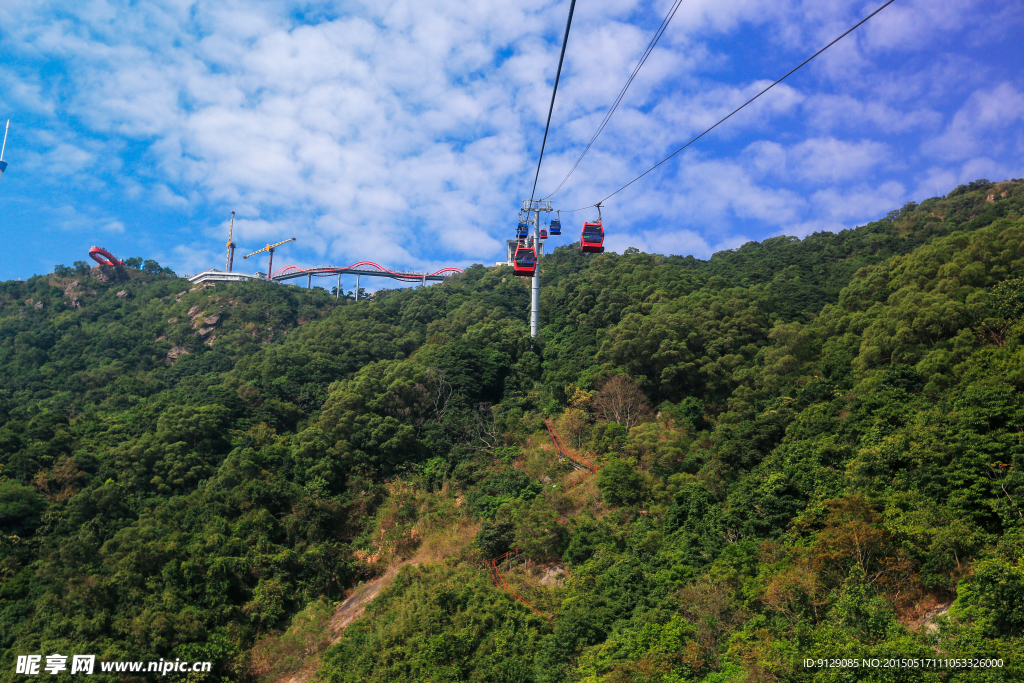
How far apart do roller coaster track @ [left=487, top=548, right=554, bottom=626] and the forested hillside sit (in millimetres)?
250

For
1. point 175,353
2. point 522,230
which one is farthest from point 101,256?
point 522,230

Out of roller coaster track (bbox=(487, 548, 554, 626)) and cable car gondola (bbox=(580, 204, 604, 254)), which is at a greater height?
cable car gondola (bbox=(580, 204, 604, 254))

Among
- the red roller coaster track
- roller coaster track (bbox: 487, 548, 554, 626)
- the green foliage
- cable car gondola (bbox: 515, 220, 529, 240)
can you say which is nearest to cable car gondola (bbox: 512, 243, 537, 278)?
cable car gondola (bbox: 515, 220, 529, 240)

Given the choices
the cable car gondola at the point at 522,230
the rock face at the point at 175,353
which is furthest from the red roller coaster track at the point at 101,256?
the cable car gondola at the point at 522,230

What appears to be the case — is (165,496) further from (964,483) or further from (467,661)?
(964,483)

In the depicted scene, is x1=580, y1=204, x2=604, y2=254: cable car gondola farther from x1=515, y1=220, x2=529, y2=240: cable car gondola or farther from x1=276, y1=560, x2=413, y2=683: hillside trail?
x1=276, y1=560, x2=413, y2=683: hillside trail

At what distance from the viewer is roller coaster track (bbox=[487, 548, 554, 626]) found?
2180 centimetres

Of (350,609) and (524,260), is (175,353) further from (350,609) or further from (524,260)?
(524,260)

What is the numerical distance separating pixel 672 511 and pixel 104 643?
68.5ft

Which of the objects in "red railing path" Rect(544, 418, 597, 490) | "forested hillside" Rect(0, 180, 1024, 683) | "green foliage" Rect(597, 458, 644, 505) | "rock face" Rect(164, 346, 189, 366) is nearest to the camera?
"forested hillside" Rect(0, 180, 1024, 683)

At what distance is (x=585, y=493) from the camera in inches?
1064

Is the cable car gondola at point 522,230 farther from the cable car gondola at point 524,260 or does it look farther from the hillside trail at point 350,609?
the hillside trail at point 350,609

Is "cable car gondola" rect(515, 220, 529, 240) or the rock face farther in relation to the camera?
the rock face

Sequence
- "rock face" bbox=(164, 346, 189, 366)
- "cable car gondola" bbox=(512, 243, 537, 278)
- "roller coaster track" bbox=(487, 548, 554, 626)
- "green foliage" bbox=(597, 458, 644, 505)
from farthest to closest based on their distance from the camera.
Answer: "rock face" bbox=(164, 346, 189, 366) → "cable car gondola" bbox=(512, 243, 537, 278) → "green foliage" bbox=(597, 458, 644, 505) → "roller coaster track" bbox=(487, 548, 554, 626)
